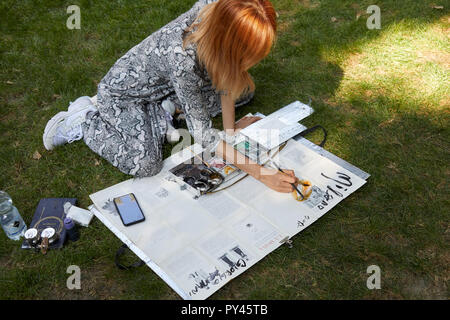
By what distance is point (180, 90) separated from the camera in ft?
7.05

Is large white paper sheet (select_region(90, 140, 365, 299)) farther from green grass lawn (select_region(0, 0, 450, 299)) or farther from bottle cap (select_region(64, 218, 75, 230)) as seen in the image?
bottle cap (select_region(64, 218, 75, 230))

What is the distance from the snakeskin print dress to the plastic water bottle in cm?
57

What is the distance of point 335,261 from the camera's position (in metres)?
1.93

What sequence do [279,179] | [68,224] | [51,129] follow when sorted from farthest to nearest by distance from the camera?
[51,129] → [279,179] → [68,224]

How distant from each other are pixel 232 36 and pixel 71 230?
1.21 m

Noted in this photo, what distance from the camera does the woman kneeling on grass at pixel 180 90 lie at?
1.80 m

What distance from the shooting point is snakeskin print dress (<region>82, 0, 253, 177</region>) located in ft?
6.92

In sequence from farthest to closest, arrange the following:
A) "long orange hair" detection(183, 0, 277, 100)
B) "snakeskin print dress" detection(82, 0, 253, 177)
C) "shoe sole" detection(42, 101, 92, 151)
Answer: "shoe sole" detection(42, 101, 92, 151) < "snakeskin print dress" detection(82, 0, 253, 177) < "long orange hair" detection(183, 0, 277, 100)

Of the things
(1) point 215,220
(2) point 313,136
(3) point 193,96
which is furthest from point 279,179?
(3) point 193,96

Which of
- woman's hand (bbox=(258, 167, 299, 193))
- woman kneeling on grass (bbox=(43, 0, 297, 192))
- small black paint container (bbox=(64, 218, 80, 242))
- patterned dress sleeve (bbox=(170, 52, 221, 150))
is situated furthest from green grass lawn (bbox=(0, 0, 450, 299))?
patterned dress sleeve (bbox=(170, 52, 221, 150))

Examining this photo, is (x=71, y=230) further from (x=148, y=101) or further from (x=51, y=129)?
(x=148, y=101)
